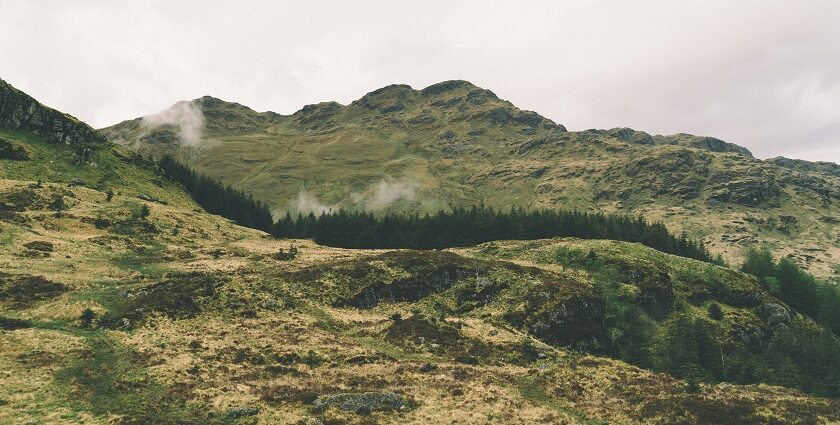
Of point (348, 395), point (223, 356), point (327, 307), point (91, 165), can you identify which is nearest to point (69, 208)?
point (91, 165)

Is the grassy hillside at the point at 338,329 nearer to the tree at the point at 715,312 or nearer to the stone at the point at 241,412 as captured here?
the stone at the point at 241,412

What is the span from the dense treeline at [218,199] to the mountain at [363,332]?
147 ft

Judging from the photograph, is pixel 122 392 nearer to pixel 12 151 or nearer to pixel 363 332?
pixel 363 332

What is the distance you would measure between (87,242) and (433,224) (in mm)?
88571

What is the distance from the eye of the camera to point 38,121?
139m

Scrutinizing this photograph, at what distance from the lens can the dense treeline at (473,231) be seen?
445 feet

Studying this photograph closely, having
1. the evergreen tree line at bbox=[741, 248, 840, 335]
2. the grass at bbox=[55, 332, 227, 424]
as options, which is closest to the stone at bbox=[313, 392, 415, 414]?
the grass at bbox=[55, 332, 227, 424]

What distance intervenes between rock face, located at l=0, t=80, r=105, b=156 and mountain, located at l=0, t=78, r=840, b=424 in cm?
2909

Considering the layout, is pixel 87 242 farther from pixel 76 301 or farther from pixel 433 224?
pixel 433 224

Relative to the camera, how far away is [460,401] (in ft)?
135

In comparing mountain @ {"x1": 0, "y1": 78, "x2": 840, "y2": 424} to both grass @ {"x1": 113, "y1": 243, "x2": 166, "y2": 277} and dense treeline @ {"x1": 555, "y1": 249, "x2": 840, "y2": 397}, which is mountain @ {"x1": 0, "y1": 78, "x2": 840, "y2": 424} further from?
grass @ {"x1": 113, "y1": 243, "x2": 166, "y2": 277}

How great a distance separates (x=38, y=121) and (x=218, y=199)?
54395mm

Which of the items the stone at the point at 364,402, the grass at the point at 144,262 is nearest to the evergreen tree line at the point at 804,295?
the stone at the point at 364,402

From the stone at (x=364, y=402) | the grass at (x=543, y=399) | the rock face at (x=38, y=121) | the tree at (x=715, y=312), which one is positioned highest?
the rock face at (x=38, y=121)
